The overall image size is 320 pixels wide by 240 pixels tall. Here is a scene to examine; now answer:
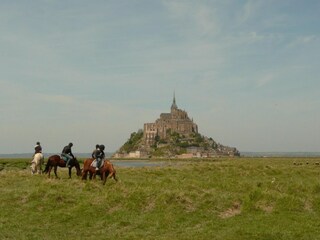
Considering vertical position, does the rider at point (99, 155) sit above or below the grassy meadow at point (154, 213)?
above

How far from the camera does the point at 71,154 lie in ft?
83.7

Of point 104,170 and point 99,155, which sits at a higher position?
point 99,155

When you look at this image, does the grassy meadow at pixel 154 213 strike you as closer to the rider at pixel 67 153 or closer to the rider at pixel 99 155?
the rider at pixel 99 155

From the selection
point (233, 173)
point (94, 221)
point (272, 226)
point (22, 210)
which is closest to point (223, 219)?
point (272, 226)

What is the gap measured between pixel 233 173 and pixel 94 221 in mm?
17718

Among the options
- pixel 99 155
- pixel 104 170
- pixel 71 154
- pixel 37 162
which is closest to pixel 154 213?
pixel 104 170

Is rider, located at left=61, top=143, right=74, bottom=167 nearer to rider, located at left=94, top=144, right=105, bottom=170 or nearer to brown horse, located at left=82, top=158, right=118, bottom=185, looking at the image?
brown horse, located at left=82, top=158, right=118, bottom=185

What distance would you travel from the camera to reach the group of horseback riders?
2248cm

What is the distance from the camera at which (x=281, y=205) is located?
16.3 m

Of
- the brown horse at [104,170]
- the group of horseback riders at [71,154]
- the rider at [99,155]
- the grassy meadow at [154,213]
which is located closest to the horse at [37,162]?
the group of horseback riders at [71,154]

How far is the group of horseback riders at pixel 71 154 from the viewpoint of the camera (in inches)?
885

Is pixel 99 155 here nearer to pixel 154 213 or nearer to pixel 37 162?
pixel 37 162

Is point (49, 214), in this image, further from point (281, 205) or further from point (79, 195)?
point (281, 205)

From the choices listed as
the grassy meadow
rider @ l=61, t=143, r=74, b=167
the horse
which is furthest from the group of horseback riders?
the grassy meadow
